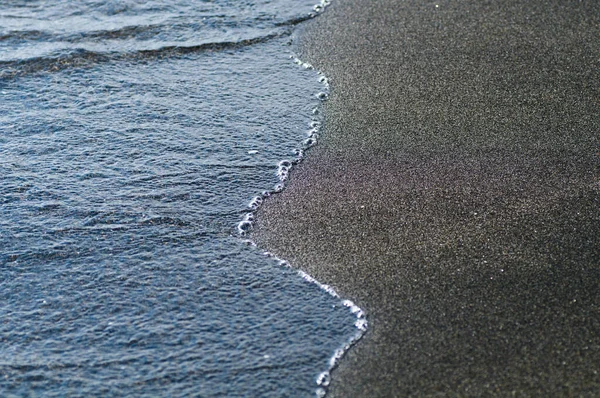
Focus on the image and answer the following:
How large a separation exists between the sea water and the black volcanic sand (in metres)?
0.20

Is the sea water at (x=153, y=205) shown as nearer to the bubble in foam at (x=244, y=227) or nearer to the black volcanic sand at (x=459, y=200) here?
the bubble in foam at (x=244, y=227)

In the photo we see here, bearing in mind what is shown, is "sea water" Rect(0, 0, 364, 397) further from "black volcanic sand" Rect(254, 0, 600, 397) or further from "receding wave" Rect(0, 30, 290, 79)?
"black volcanic sand" Rect(254, 0, 600, 397)

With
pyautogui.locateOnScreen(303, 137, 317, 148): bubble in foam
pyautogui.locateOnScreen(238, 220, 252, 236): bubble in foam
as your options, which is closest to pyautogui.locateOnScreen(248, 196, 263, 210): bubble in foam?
pyautogui.locateOnScreen(238, 220, 252, 236): bubble in foam

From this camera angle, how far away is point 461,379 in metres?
2.83

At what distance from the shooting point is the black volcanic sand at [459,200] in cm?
295

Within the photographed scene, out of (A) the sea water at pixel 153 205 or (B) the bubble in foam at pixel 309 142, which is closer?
(A) the sea water at pixel 153 205

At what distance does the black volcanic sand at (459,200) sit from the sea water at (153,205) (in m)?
0.20

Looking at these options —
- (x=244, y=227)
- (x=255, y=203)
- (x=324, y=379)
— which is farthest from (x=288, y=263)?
(x=324, y=379)

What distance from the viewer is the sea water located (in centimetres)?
301

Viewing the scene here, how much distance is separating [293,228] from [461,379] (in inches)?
48.4

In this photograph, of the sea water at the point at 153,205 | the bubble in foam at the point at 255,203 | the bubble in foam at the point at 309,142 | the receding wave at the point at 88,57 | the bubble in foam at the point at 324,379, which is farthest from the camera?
the receding wave at the point at 88,57

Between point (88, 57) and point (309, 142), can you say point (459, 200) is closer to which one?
point (309, 142)

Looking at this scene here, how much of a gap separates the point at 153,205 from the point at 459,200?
150 cm

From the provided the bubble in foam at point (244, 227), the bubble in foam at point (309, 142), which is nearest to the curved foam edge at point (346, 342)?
the bubble in foam at point (244, 227)
